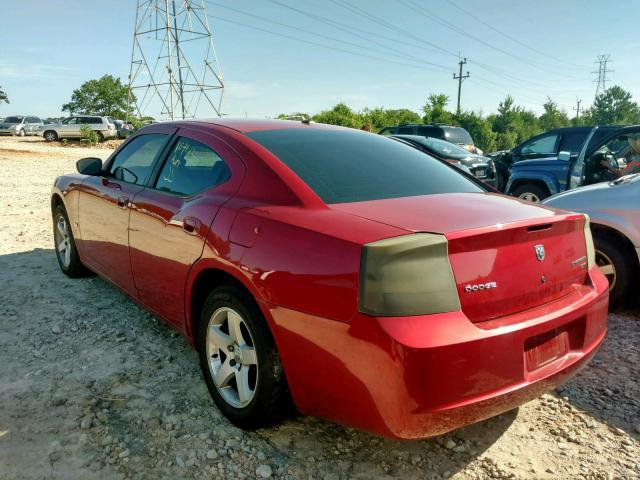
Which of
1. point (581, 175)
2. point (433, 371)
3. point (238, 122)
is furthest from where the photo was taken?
point (581, 175)

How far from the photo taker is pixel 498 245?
210 centimetres

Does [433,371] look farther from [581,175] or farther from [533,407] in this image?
[581,175]

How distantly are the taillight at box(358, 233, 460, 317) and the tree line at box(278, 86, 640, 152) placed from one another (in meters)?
32.1

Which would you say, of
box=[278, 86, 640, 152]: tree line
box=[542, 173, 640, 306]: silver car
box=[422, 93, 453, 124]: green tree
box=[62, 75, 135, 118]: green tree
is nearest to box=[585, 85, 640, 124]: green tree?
box=[278, 86, 640, 152]: tree line

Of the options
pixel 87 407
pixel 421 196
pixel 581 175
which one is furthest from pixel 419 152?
pixel 581 175

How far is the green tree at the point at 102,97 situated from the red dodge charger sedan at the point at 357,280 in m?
84.5

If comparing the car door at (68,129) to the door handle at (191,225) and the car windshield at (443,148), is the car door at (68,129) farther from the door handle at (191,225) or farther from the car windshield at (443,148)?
the door handle at (191,225)

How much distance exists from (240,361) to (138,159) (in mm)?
2004

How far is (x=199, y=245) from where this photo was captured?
2.73 m

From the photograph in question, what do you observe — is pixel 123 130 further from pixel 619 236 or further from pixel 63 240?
pixel 619 236

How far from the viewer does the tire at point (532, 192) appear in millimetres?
8930

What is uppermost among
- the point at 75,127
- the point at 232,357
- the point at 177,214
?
the point at 75,127

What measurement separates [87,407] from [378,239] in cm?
193

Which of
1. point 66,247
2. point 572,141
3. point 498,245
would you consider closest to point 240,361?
point 498,245
